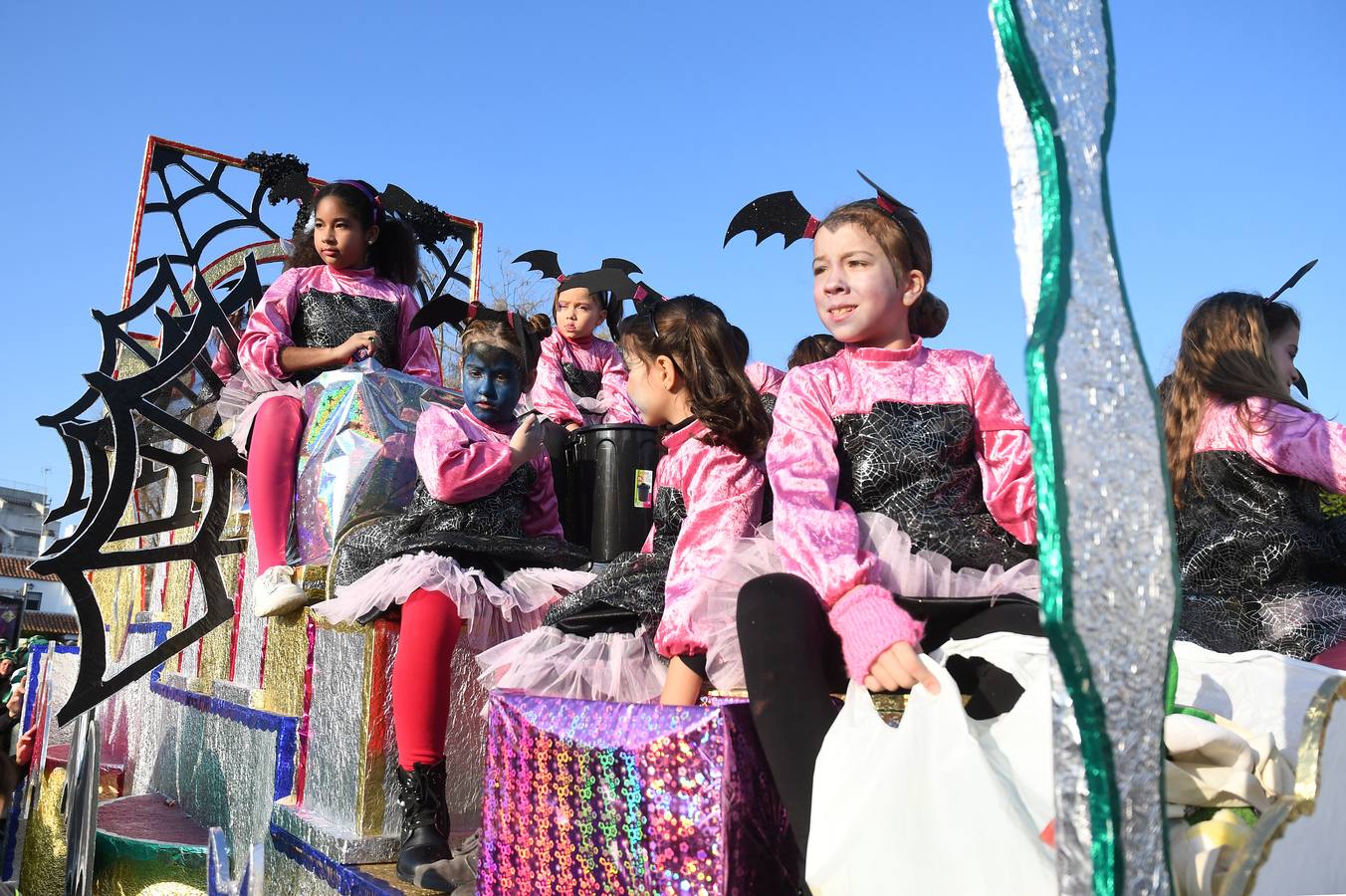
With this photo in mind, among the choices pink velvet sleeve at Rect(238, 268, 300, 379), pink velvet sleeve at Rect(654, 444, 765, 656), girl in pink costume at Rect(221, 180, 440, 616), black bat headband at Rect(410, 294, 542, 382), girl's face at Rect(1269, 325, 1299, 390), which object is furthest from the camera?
pink velvet sleeve at Rect(238, 268, 300, 379)

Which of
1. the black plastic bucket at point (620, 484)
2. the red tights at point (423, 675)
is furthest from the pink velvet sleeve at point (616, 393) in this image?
the red tights at point (423, 675)

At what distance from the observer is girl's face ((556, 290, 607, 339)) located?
508 centimetres

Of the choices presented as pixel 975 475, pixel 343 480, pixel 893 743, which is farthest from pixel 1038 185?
pixel 343 480

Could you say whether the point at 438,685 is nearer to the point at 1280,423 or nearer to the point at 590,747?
the point at 590,747

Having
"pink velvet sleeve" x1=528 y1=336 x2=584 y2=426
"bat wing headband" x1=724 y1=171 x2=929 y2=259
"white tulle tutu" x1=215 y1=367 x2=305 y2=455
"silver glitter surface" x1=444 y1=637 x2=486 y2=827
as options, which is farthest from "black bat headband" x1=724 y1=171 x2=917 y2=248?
"pink velvet sleeve" x1=528 y1=336 x2=584 y2=426

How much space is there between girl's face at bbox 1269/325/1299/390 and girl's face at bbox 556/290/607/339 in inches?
121

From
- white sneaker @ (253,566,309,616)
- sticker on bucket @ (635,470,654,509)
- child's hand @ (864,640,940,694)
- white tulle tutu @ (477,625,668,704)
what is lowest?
white tulle tutu @ (477,625,668,704)

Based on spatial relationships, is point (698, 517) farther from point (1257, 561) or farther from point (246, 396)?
point (246, 396)

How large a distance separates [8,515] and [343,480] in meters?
56.2

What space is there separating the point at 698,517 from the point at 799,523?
58cm

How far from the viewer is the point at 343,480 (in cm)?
316

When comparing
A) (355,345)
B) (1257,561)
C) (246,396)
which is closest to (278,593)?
(355,345)

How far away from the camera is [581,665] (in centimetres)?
227

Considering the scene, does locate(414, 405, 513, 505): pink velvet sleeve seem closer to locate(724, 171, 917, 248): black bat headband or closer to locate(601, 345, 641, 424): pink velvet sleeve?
locate(724, 171, 917, 248): black bat headband
